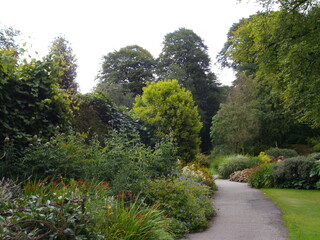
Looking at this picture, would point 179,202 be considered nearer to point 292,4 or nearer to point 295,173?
point 292,4

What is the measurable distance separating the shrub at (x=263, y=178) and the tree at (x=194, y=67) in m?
21.1

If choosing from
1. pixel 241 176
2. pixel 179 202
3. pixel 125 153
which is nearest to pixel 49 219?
pixel 125 153

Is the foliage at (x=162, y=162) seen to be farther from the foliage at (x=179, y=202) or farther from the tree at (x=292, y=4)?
the tree at (x=292, y=4)

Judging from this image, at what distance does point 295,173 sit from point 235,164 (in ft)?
22.0

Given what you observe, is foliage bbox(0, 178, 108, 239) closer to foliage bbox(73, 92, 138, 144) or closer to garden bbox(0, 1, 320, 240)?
garden bbox(0, 1, 320, 240)

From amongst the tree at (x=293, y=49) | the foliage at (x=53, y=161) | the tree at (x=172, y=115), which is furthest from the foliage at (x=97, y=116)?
the tree at (x=293, y=49)

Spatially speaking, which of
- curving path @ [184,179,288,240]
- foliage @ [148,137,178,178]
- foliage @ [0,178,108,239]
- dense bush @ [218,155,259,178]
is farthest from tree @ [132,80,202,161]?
foliage @ [0,178,108,239]

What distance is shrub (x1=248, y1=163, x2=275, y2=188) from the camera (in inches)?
539

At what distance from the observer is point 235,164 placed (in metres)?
19.6

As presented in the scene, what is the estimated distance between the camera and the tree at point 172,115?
37.7 feet

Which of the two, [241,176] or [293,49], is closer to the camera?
[293,49]

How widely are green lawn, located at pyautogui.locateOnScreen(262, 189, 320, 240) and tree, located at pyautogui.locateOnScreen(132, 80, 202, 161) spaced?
3560 mm

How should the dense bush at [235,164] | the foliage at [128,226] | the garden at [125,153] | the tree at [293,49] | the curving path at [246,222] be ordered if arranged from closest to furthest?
the garden at [125,153]
the foliage at [128,226]
the curving path at [246,222]
the tree at [293,49]
the dense bush at [235,164]

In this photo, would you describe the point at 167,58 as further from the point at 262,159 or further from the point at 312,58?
the point at 312,58
